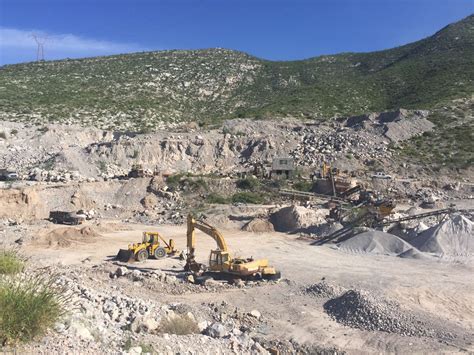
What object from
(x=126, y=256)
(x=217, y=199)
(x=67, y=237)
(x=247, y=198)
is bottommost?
(x=126, y=256)

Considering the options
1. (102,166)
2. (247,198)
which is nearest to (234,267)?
(247,198)

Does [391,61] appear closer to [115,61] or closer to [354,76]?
[354,76]

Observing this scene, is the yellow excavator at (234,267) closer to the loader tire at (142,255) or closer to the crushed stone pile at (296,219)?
the loader tire at (142,255)

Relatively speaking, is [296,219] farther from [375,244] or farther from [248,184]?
[248,184]

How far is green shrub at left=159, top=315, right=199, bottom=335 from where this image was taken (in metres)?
10.7

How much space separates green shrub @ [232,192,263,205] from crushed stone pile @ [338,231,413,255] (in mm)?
10018

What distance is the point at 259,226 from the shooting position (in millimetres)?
27406

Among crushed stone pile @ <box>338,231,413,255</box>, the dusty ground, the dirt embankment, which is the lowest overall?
the dusty ground

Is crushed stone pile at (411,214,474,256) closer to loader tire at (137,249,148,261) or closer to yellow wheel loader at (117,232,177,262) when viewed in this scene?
yellow wheel loader at (117,232,177,262)

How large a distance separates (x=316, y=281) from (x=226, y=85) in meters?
56.9

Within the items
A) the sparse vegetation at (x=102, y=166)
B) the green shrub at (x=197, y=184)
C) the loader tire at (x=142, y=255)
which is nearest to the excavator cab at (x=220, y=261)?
the loader tire at (x=142, y=255)

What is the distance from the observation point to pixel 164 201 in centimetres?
3278

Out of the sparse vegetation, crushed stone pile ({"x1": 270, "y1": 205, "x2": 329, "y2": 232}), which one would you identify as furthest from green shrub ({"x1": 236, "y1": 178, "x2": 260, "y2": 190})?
the sparse vegetation

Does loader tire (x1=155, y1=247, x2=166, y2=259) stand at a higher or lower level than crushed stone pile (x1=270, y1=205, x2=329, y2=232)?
lower
